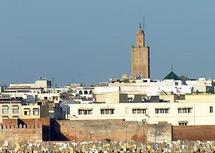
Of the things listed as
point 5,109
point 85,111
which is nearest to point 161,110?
point 85,111

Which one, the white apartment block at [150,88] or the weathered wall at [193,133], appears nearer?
the weathered wall at [193,133]

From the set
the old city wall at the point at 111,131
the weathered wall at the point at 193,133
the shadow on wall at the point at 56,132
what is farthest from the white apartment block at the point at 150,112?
the shadow on wall at the point at 56,132

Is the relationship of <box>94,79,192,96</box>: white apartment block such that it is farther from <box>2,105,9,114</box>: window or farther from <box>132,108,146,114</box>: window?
<box>2,105,9,114</box>: window

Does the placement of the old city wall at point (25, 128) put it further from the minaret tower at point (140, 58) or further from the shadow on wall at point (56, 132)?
the minaret tower at point (140, 58)

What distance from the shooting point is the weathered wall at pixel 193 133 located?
233 feet

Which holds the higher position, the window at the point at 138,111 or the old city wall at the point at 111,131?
the window at the point at 138,111

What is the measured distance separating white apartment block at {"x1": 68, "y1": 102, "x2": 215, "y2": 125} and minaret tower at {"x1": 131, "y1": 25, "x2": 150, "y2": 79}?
5246 centimetres

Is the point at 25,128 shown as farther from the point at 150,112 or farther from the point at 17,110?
the point at 150,112

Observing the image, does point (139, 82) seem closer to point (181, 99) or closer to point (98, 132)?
point (181, 99)

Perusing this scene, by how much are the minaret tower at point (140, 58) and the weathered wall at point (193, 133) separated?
55636 millimetres

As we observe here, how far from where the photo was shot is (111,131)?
71.4 metres

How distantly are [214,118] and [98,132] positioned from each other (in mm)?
9115

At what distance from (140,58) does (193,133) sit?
57.7 meters

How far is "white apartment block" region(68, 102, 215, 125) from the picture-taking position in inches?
2938
